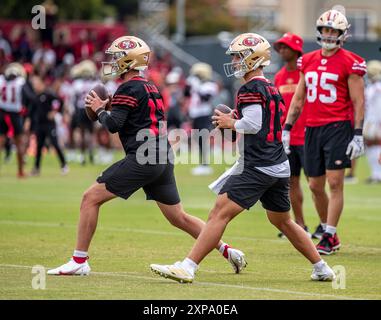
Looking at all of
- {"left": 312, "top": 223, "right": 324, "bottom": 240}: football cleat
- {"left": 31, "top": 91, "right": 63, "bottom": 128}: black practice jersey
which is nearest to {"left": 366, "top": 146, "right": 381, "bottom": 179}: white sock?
{"left": 31, "top": 91, "right": 63, "bottom": 128}: black practice jersey

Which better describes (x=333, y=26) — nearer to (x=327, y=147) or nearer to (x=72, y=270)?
(x=327, y=147)

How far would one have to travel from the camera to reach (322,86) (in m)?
12.0

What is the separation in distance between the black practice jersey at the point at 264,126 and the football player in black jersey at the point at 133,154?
2.91 ft

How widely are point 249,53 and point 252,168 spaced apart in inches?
40.2

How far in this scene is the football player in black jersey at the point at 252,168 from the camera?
30.5 feet

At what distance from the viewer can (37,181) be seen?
70.3 feet

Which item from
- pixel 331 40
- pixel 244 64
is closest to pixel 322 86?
pixel 331 40

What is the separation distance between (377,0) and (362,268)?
55306 millimetres

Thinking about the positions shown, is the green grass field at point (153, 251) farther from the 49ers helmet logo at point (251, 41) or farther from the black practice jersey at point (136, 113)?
the 49ers helmet logo at point (251, 41)

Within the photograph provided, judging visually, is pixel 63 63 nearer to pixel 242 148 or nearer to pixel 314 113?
pixel 314 113

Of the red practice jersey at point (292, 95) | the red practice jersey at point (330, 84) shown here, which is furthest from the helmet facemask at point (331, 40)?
the red practice jersey at point (292, 95)

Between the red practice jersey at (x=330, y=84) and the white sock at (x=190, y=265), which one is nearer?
the white sock at (x=190, y=265)

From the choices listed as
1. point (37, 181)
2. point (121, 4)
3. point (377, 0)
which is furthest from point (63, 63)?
point (377, 0)

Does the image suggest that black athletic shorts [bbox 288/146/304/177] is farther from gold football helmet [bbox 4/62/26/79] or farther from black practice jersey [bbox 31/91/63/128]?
gold football helmet [bbox 4/62/26/79]
